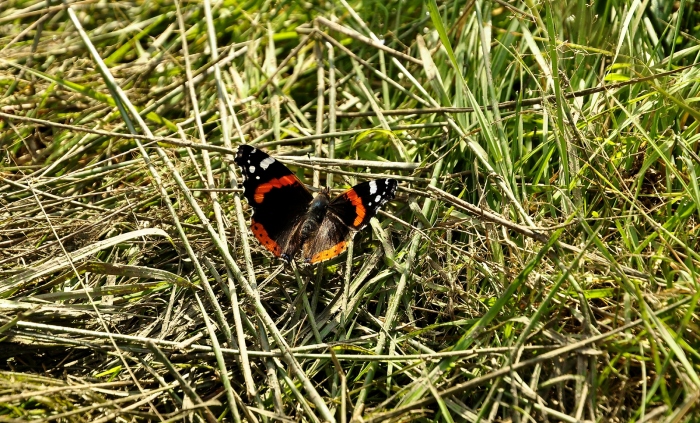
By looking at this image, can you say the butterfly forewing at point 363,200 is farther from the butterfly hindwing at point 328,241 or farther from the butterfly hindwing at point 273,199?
the butterfly hindwing at point 273,199

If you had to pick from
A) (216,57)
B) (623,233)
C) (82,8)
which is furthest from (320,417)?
(82,8)

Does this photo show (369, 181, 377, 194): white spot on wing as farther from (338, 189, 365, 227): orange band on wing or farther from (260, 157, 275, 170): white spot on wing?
(260, 157, 275, 170): white spot on wing

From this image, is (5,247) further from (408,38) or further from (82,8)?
(408,38)

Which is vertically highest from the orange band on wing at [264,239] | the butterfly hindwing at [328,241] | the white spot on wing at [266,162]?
the white spot on wing at [266,162]

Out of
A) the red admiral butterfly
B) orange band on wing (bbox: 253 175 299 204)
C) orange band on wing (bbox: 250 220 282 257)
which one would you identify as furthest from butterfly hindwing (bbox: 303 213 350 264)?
orange band on wing (bbox: 253 175 299 204)

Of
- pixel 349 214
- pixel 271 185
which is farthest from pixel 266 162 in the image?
pixel 349 214

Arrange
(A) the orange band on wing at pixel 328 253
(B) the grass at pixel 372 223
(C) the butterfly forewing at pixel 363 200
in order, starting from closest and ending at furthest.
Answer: (B) the grass at pixel 372 223
(A) the orange band on wing at pixel 328 253
(C) the butterfly forewing at pixel 363 200

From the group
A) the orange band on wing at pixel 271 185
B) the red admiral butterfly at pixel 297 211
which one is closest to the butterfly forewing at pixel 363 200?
the red admiral butterfly at pixel 297 211
